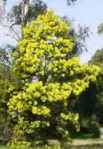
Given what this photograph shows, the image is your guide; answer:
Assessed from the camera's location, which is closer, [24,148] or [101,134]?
[24,148]

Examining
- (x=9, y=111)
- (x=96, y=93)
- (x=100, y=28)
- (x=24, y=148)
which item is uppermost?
(x=100, y=28)

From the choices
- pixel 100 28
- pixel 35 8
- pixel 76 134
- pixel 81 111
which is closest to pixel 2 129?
pixel 35 8

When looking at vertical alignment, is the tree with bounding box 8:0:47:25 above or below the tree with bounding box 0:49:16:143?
above

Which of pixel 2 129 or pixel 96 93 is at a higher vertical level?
pixel 96 93

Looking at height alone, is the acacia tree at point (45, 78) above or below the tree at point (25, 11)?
below

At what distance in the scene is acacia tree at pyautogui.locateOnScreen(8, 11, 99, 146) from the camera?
37500 millimetres

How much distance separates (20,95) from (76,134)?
1849cm

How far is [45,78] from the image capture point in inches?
1512

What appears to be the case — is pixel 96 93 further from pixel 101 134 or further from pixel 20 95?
pixel 20 95

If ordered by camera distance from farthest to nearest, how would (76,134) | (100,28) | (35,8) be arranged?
(100,28)
(76,134)
(35,8)

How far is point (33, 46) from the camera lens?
38031mm

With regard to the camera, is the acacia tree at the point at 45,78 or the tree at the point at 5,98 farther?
the tree at the point at 5,98

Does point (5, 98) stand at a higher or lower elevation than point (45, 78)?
lower

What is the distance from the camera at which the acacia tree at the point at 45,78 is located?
37500 mm
